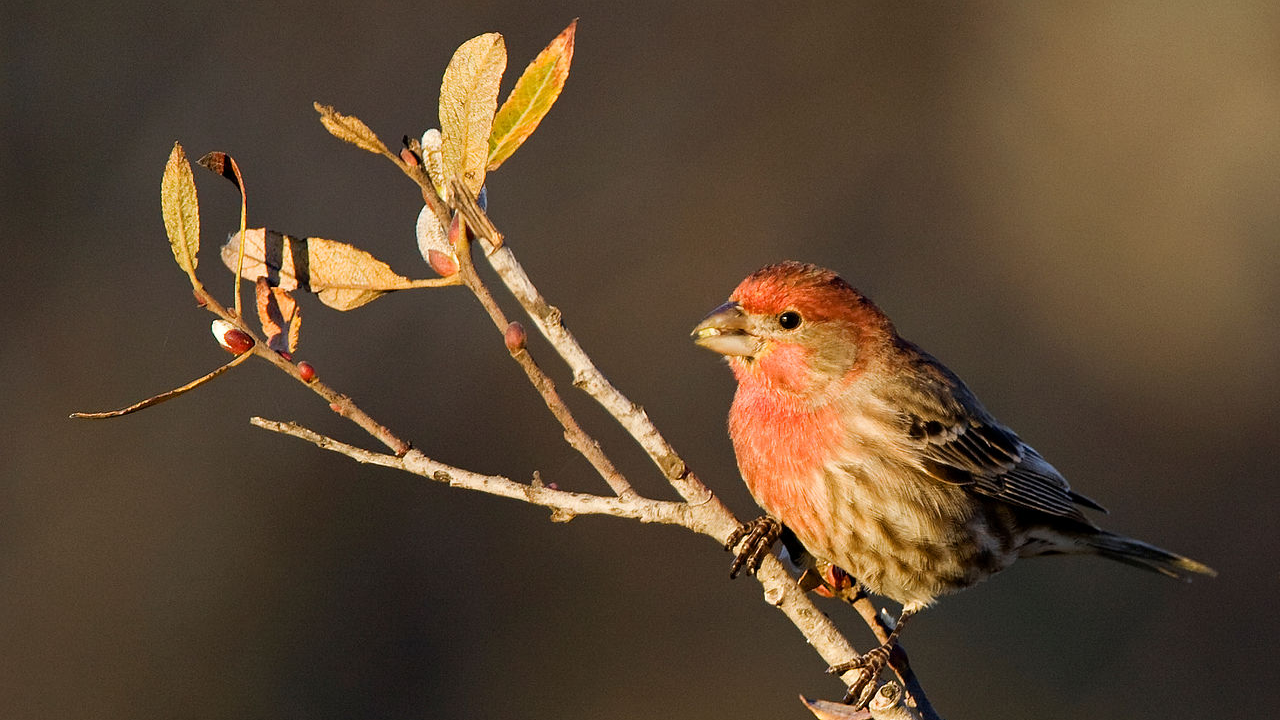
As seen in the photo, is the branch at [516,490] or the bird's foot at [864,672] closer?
the branch at [516,490]

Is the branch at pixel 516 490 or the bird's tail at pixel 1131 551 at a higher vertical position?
the branch at pixel 516 490

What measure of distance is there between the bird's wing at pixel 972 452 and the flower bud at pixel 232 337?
2.43 metres

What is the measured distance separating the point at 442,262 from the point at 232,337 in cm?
46

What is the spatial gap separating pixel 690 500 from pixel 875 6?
8975 millimetres

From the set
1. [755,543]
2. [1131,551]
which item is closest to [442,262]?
[755,543]

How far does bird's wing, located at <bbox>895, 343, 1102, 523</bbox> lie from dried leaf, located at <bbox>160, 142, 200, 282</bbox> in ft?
8.52

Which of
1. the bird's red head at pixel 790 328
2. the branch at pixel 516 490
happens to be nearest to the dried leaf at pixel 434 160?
the branch at pixel 516 490

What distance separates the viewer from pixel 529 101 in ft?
7.80

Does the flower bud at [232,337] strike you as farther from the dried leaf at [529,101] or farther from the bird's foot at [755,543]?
the bird's foot at [755,543]

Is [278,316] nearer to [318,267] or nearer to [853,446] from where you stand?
[318,267]


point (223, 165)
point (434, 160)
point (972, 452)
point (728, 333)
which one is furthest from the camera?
point (972, 452)

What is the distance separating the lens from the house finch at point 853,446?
3934 mm

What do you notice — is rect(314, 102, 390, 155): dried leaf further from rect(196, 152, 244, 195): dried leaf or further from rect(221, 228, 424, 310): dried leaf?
rect(221, 228, 424, 310): dried leaf

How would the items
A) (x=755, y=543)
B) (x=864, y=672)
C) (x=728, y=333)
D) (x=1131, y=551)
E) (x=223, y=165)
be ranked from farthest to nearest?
(x=1131, y=551) < (x=728, y=333) < (x=755, y=543) < (x=864, y=672) < (x=223, y=165)
